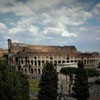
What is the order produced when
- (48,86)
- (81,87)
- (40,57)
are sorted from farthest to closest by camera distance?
(40,57) → (81,87) → (48,86)

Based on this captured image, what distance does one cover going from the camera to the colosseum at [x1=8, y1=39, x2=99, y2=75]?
140 meters

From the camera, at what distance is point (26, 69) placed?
456 ft

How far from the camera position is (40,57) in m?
142

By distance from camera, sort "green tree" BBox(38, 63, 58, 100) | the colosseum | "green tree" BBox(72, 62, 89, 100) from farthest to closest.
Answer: the colosseum
"green tree" BBox(72, 62, 89, 100)
"green tree" BBox(38, 63, 58, 100)

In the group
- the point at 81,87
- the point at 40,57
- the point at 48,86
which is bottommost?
the point at 81,87

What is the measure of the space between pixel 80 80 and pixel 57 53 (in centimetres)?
9244

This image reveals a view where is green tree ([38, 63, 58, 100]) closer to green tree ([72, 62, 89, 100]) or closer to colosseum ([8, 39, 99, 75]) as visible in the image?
green tree ([72, 62, 89, 100])

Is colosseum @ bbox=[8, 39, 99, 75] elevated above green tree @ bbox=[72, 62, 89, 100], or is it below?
above

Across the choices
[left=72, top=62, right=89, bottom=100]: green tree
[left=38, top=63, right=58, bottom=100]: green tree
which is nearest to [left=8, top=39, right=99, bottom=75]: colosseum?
[left=72, top=62, right=89, bottom=100]: green tree

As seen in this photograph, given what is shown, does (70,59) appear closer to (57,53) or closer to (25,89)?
(57,53)

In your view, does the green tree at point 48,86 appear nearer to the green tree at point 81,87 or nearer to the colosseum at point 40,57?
the green tree at point 81,87

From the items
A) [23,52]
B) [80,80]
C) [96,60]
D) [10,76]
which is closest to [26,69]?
[23,52]

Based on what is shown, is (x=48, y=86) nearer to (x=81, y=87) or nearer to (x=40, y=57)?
(x=81, y=87)

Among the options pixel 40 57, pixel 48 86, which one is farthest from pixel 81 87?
pixel 40 57
